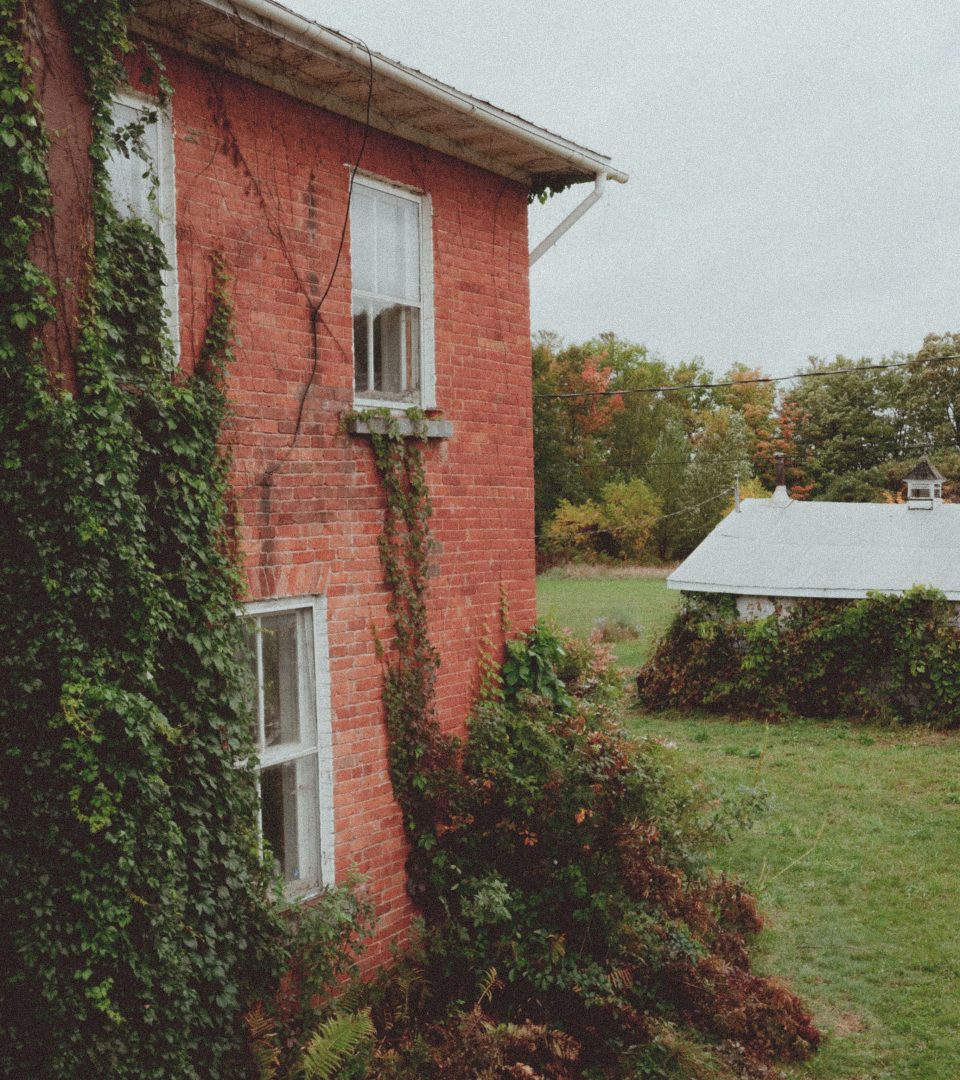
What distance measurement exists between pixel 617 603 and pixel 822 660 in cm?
1852

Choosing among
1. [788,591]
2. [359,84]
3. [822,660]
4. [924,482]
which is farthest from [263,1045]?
[924,482]

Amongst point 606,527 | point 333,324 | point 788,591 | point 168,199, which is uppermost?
point 168,199

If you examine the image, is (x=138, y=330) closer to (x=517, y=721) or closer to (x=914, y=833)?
(x=517, y=721)

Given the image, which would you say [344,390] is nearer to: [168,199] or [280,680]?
[168,199]

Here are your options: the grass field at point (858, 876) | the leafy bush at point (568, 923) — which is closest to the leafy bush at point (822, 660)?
the grass field at point (858, 876)

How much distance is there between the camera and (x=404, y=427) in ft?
24.4

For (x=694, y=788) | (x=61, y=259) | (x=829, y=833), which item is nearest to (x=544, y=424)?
(x=829, y=833)

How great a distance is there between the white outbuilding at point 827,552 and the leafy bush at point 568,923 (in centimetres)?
1322

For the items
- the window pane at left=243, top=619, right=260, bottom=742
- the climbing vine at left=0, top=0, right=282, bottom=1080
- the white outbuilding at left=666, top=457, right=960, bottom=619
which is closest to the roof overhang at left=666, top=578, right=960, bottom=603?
the white outbuilding at left=666, top=457, right=960, bottom=619

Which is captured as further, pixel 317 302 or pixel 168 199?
pixel 317 302

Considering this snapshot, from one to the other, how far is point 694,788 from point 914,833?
5.10m

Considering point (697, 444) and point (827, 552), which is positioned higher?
point (697, 444)

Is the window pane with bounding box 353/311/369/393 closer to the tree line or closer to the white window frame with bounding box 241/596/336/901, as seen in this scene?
the white window frame with bounding box 241/596/336/901

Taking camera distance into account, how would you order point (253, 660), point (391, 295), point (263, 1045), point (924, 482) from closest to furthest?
point (263, 1045), point (253, 660), point (391, 295), point (924, 482)
